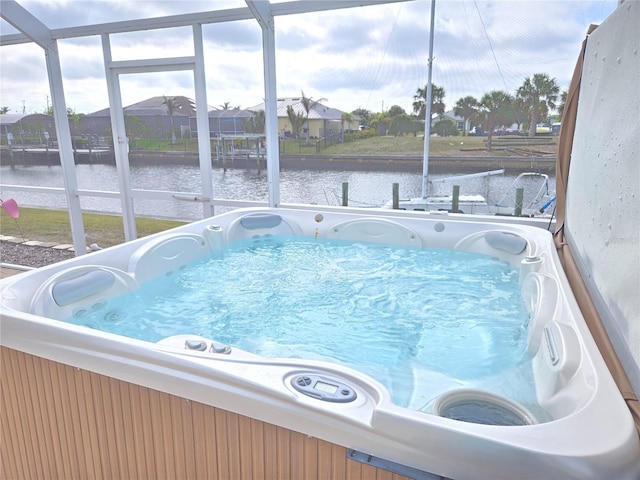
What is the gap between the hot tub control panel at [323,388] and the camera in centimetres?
94

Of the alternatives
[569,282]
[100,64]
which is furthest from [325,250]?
[100,64]

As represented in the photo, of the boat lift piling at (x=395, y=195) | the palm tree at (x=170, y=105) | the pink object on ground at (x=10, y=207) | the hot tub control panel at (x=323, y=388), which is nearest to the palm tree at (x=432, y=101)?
the boat lift piling at (x=395, y=195)

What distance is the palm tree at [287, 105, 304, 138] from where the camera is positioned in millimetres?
3359

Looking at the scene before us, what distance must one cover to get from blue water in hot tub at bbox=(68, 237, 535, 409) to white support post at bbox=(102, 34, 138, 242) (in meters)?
1.39

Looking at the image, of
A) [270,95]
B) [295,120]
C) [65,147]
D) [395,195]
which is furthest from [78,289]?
[395,195]

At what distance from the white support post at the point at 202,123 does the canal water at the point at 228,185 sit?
0.22ft

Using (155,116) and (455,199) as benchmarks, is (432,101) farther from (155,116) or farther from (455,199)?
(155,116)

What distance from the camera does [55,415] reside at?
3.95 ft

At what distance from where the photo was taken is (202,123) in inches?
126

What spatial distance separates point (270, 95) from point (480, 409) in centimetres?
255

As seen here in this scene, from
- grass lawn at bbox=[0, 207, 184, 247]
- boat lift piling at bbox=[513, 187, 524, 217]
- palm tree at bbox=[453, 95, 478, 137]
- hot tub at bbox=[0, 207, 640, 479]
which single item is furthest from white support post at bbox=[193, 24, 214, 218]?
boat lift piling at bbox=[513, 187, 524, 217]

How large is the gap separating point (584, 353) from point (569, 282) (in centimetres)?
56

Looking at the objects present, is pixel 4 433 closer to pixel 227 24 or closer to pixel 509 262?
pixel 509 262

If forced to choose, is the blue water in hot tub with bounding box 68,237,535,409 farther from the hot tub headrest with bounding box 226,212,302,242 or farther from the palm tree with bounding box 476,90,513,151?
the palm tree with bounding box 476,90,513,151
